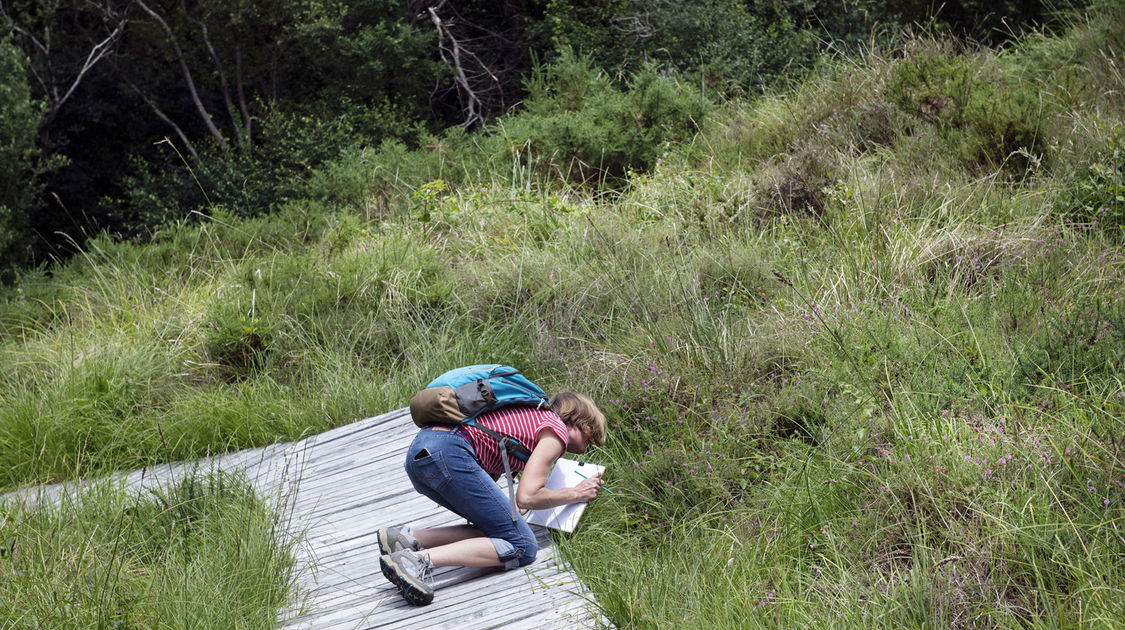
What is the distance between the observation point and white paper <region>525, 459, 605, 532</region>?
4.45 meters

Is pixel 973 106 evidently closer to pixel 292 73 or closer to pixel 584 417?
pixel 584 417

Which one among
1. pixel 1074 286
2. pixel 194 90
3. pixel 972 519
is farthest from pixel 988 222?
pixel 194 90

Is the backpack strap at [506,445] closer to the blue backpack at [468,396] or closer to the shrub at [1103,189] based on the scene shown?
the blue backpack at [468,396]

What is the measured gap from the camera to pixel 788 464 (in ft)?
15.4

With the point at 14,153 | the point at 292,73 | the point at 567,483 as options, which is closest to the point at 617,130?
the point at 567,483

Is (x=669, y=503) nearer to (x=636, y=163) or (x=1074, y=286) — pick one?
(x=1074, y=286)

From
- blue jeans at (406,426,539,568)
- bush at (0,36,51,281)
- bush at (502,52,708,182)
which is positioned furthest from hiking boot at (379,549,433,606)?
A: bush at (0,36,51,281)

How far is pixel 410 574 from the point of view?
157 inches

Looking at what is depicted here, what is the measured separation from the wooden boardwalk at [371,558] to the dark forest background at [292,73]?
23.1 ft

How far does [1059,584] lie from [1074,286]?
2511 mm

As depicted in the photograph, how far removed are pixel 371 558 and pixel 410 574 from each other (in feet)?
2.27

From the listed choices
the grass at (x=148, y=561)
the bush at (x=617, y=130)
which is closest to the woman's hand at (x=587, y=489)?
the grass at (x=148, y=561)

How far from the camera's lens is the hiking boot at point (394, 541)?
4145 mm

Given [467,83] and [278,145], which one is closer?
[278,145]
